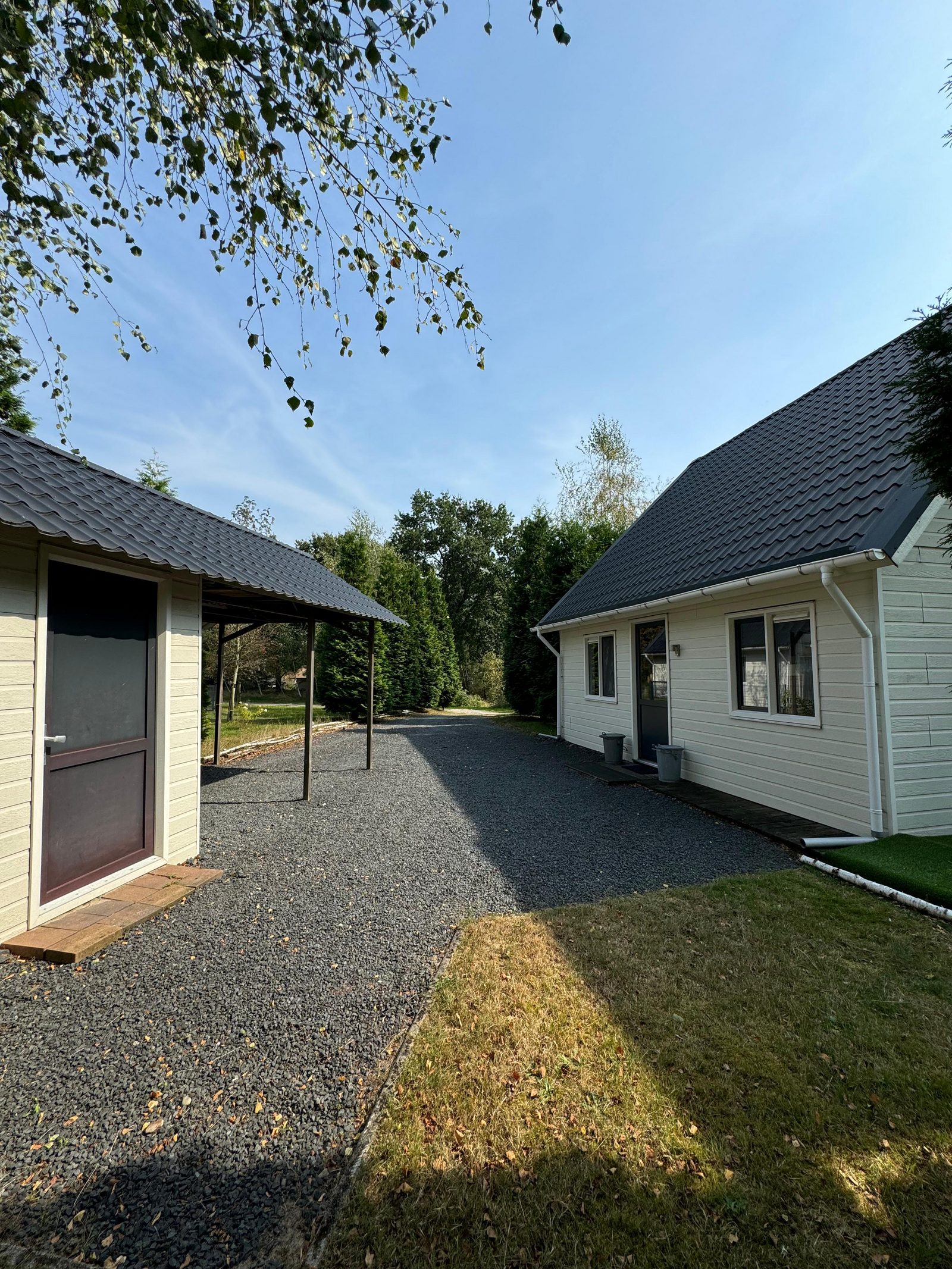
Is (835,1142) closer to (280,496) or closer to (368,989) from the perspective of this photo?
(368,989)

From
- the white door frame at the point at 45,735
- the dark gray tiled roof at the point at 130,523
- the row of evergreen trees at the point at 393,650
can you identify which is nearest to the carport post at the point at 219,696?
the dark gray tiled roof at the point at 130,523

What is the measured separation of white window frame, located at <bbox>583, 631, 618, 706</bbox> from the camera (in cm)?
998

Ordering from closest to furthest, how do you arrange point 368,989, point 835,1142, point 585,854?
point 835,1142, point 368,989, point 585,854

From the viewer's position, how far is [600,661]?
35.7ft

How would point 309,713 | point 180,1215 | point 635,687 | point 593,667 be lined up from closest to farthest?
point 180,1215
point 309,713
point 635,687
point 593,667

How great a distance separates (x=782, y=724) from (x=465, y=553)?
29975 millimetres

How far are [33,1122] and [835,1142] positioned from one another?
298 cm

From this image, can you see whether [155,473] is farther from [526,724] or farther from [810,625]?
[810,625]

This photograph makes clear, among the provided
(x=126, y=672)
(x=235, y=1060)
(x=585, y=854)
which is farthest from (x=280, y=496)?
(x=235, y=1060)

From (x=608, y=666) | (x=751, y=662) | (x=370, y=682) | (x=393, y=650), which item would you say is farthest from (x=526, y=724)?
(x=751, y=662)

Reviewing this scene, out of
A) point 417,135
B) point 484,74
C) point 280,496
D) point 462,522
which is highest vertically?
point 462,522

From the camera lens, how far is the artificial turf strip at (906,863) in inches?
148

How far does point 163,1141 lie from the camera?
1.92 metres

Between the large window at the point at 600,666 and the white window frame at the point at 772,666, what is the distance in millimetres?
3530
